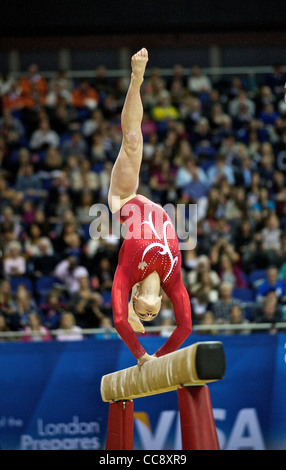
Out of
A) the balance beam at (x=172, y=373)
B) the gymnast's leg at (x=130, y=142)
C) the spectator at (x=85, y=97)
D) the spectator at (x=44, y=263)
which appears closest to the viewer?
the balance beam at (x=172, y=373)

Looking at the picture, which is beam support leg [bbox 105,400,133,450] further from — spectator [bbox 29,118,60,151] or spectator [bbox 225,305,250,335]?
spectator [bbox 29,118,60,151]

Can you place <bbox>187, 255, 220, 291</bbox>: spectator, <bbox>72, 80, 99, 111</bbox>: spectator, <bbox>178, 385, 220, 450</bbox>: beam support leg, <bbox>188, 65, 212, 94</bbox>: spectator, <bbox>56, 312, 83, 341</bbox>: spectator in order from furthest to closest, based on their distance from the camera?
<bbox>188, 65, 212, 94</bbox>: spectator
<bbox>72, 80, 99, 111</bbox>: spectator
<bbox>187, 255, 220, 291</bbox>: spectator
<bbox>56, 312, 83, 341</bbox>: spectator
<bbox>178, 385, 220, 450</bbox>: beam support leg

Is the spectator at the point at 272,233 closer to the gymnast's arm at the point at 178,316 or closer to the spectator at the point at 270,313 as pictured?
the spectator at the point at 270,313

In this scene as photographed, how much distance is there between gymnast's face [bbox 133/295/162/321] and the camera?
14.5ft

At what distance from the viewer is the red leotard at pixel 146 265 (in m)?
4.46

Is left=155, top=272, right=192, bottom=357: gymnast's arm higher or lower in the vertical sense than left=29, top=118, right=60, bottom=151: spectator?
lower

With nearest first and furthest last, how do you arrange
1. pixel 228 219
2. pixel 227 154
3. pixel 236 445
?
pixel 236 445, pixel 228 219, pixel 227 154

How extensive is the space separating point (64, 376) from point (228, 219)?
377cm

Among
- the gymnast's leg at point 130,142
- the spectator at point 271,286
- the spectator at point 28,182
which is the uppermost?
the spectator at point 28,182

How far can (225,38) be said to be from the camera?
9.95 metres

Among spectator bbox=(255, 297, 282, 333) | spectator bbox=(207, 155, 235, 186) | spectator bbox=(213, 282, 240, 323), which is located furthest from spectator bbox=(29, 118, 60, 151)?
spectator bbox=(255, 297, 282, 333)

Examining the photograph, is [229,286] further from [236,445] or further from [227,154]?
[227,154]

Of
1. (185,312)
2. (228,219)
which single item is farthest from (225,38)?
(185,312)

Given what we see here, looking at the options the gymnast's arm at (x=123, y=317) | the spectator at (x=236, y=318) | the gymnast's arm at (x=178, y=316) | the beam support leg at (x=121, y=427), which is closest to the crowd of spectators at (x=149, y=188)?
the spectator at (x=236, y=318)
